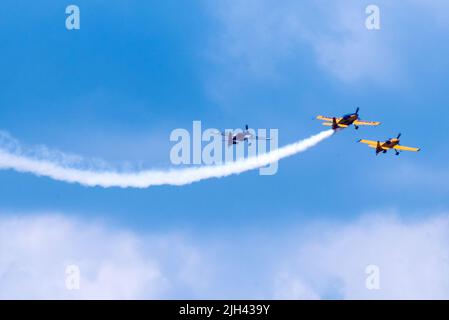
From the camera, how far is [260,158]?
191 m
